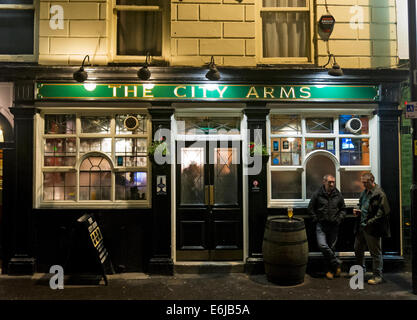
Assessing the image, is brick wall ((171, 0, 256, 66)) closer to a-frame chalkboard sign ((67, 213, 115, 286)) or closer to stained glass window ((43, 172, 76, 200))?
stained glass window ((43, 172, 76, 200))

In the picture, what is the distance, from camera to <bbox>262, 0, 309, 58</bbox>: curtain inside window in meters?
7.57

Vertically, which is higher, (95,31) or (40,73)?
(95,31)

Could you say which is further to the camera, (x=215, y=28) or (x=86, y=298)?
(x=215, y=28)

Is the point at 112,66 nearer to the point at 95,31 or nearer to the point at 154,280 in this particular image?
the point at 95,31

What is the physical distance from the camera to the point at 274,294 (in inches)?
233

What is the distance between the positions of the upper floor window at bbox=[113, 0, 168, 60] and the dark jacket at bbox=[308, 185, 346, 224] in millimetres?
4397

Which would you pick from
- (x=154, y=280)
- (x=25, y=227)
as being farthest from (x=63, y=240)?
(x=154, y=280)

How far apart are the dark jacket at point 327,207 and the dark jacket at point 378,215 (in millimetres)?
486

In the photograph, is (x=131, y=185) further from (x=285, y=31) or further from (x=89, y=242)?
(x=285, y=31)

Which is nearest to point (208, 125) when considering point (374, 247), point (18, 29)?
point (374, 247)

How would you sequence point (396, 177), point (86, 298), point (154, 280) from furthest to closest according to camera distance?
1. point (396, 177)
2. point (154, 280)
3. point (86, 298)

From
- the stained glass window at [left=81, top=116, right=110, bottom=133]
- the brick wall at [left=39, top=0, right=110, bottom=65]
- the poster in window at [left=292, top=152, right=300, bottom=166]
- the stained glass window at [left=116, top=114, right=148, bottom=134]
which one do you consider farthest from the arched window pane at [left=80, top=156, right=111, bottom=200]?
the poster in window at [left=292, top=152, right=300, bottom=166]

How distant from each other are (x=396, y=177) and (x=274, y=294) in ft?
11.7

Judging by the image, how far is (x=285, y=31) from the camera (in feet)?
24.9
